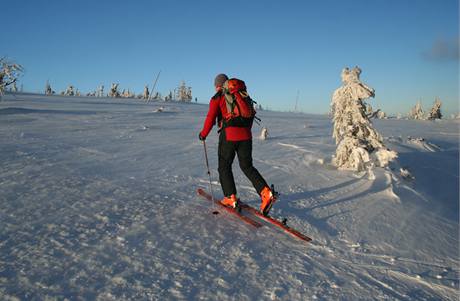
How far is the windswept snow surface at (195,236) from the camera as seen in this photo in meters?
3.18

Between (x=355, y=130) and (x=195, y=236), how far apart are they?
7.99 meters

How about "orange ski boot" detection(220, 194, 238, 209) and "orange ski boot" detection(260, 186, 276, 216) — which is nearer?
"orange ski boot" detection(260, 186, 276, 216)

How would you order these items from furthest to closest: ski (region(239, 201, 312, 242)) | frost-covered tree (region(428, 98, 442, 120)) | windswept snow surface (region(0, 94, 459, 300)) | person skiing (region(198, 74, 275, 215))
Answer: frost-covered tree (region(428, 98, 442, 120)) < person skiing (region(198, 74, 275, 215)) < ski (region(239, 201, 312, 242)) < windswept snow surface (region(0, 94, 459, 300))

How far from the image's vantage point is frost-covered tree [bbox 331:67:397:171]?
9.50m

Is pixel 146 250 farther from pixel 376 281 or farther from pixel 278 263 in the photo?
pixel 376 281

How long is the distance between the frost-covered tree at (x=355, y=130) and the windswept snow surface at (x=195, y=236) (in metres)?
0.89

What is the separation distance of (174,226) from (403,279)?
9.76 ft

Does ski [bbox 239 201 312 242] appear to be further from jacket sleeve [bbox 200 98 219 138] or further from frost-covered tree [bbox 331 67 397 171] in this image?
frost-covered tree [bbox 331 67 397 171]

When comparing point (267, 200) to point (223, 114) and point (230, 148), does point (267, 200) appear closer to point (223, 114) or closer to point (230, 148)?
point (230, 148)

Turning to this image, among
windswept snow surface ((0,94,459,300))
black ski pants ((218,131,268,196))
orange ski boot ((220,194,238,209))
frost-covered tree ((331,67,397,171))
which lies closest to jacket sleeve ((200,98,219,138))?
black ski pants ((218,131,268,196))

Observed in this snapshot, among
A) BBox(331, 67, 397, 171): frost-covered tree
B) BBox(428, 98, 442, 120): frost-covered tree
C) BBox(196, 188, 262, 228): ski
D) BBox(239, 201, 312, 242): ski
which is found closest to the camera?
BBox(239, 201, 312, 242): ski

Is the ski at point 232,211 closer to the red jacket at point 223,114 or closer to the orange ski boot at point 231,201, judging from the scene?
the orange ski boot at point 231,201

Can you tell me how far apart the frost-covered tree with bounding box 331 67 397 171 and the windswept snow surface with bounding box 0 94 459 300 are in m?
0.89

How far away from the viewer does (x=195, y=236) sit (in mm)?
4270
